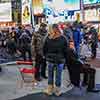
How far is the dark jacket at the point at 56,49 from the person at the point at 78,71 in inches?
41.0

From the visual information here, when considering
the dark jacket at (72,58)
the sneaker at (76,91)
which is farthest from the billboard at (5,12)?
the sneaker at (76,91)

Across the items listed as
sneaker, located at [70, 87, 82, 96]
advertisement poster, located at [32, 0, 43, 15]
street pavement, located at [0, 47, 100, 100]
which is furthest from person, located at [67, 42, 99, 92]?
advertisement poster, located at [32, 0, 43, 15]

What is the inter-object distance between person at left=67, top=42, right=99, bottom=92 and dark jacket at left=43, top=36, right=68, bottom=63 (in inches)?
41.0

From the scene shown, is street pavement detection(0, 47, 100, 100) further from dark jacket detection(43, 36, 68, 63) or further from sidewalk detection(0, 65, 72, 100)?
dark jacket detection(43, 36, 68, 63)

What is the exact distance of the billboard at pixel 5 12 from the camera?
105ft

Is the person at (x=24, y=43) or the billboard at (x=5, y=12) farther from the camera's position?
the billboard at (x=5, y=12)

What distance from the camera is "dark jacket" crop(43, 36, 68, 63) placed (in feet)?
35.0

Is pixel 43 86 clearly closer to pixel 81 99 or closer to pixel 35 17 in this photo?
pixel 81 99

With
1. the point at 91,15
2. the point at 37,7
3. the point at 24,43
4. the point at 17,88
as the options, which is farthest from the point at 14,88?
the point at 37,7

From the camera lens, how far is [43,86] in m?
12.6

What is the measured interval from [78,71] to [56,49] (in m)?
1.80

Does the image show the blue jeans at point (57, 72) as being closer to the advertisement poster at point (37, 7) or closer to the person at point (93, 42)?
the person at point (93, 42)

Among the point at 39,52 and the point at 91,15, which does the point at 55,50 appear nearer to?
the point at 39,52

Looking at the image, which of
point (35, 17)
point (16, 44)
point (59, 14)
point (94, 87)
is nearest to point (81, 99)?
point (94, 87)
